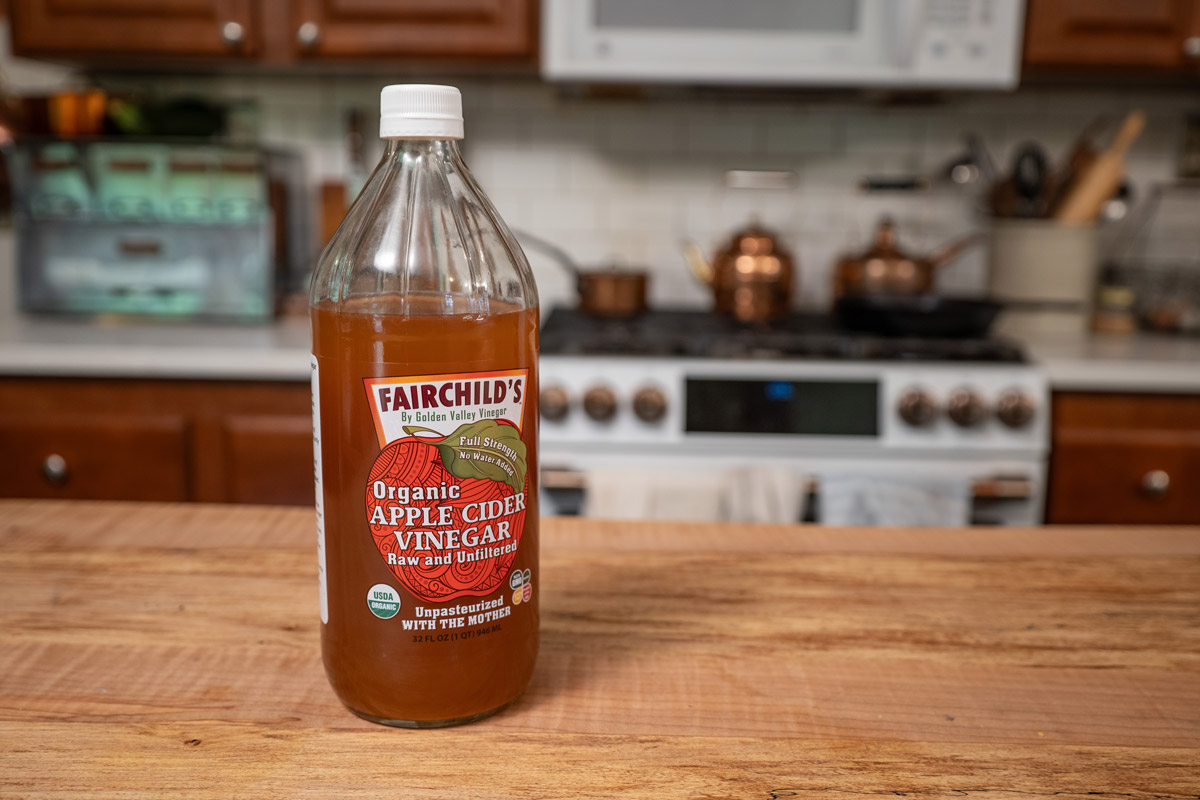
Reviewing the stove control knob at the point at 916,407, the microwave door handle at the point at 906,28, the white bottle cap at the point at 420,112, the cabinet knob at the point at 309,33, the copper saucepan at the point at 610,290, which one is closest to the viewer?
the white bottle cap at the point at 420,112

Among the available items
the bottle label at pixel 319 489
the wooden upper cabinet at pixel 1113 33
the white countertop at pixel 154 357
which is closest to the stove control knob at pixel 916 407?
the wooden upper cabinet at pixel 1113 33

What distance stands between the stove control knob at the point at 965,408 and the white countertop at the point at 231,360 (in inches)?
5.8

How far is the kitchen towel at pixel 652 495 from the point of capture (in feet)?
5.65

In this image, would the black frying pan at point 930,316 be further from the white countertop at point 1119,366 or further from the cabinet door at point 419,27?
the cabinet door at point 419,27

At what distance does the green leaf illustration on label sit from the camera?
1.55 feet

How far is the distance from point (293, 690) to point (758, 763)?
256 mm

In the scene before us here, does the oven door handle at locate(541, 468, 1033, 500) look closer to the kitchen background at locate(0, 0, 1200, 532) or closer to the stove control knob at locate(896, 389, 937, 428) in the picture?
the kitchen background at locate(0, 0, 1200, 532)

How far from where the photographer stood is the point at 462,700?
0.51 m

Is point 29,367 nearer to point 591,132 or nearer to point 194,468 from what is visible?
point 194,468

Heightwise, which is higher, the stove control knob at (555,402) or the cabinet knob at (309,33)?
the cabinet knob at (309,33)

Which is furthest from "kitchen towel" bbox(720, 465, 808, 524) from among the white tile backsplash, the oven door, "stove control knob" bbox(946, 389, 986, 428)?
the white tile backsplash

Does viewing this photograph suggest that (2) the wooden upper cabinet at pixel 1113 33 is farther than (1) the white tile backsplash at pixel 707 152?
No

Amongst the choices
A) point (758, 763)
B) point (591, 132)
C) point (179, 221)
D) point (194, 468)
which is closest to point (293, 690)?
point (758, 763)

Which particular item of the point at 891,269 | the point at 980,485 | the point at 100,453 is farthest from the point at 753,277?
the point at 100,453
